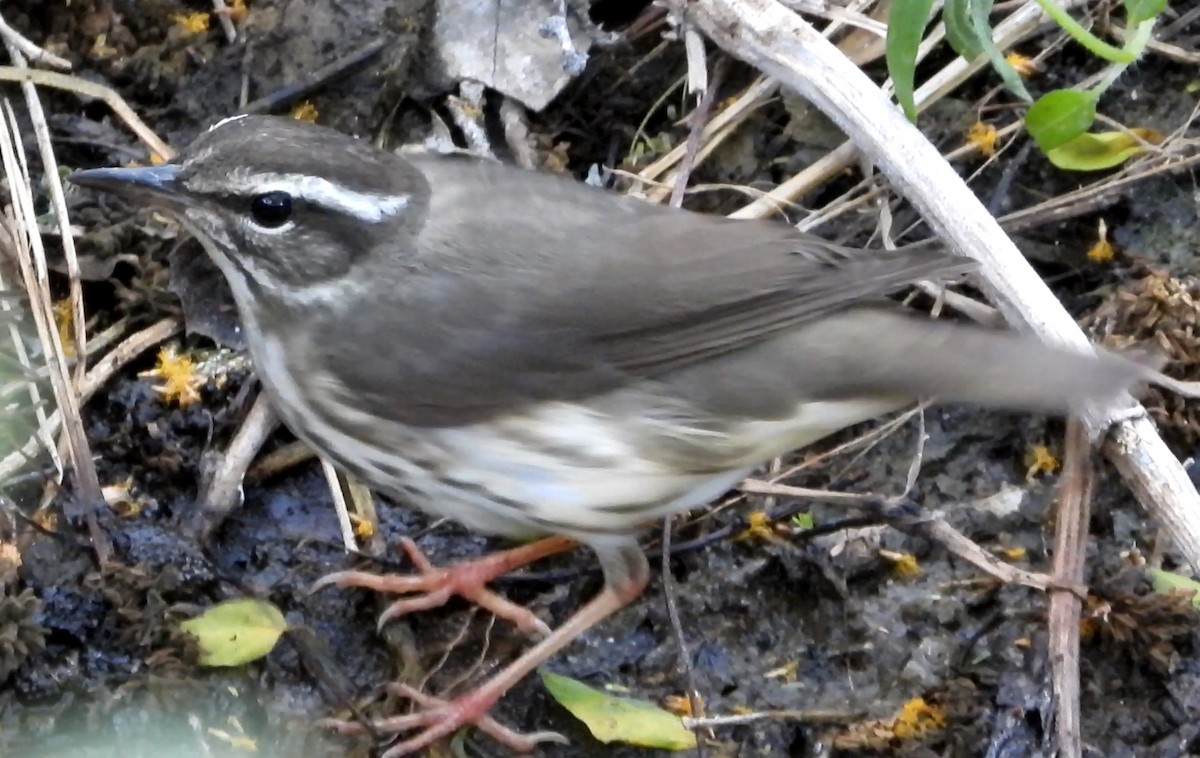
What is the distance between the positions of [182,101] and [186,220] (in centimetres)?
112

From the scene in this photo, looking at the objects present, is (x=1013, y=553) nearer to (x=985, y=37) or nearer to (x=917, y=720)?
(x=917, y=720)

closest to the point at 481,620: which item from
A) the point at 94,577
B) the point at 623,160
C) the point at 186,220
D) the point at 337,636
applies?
the point at 337,636

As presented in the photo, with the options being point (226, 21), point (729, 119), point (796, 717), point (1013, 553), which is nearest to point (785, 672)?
point (796, 717)

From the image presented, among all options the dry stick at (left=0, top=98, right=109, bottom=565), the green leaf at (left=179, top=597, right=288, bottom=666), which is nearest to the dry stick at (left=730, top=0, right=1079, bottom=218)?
the green leaf at (left=179, top=597, right=288, bottom=666)

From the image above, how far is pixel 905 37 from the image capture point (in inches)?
135

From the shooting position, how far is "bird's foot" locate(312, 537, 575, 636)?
3.49 metres

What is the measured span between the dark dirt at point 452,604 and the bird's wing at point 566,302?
68 cm

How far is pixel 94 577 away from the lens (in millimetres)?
3336

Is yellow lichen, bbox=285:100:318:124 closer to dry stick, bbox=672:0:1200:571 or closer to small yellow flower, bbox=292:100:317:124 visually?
small yellow flower, bbox=292:100:317:124

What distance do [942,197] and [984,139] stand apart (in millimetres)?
646

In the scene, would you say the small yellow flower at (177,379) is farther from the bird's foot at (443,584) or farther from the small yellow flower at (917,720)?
the small yellow flower at (917,720)

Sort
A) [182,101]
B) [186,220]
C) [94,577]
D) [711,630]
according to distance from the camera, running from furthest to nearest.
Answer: [182,101], [711,630], [94,577], [186,220]

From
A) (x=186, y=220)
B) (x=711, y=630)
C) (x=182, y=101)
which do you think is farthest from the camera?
(x=182, y=101)

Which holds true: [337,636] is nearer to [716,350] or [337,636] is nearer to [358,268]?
[358,268]
